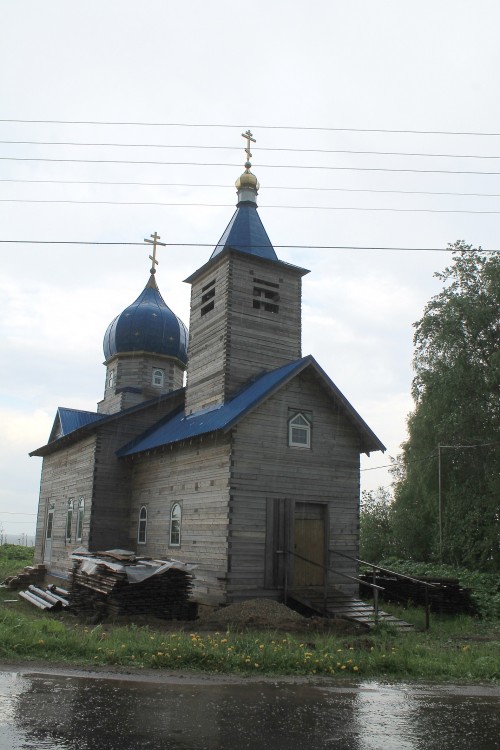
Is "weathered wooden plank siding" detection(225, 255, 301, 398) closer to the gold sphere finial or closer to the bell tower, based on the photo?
the bell tower

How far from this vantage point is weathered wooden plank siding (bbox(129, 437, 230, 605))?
54.1ft

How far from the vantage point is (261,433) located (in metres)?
17.2

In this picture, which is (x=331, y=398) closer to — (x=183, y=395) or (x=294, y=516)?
(x=294, y=516)

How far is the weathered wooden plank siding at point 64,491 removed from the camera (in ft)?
74.5

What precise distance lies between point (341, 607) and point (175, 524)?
206 inches

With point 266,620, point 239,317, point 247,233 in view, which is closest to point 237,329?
point 239,317

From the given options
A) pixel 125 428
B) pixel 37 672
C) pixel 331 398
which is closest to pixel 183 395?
pixel 125 428

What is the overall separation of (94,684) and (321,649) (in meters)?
3.86

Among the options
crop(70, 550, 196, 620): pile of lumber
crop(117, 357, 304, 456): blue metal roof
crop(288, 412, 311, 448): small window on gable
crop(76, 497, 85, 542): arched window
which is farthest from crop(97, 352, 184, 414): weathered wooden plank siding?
crop(70, 550, 196, 620): pile of lumber

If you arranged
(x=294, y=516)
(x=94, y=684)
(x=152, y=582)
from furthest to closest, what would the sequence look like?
(x=294, y=516) → (x=152, y=582) → (x=94, y=684)

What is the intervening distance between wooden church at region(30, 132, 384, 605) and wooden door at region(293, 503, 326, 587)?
1.4 inches

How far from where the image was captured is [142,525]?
2136 cm

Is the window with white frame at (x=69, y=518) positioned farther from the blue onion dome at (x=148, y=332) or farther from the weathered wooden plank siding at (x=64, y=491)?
the blue onion dome at (x=148, y=332)

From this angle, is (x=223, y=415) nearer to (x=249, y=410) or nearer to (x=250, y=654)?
(x=249, y=410)
